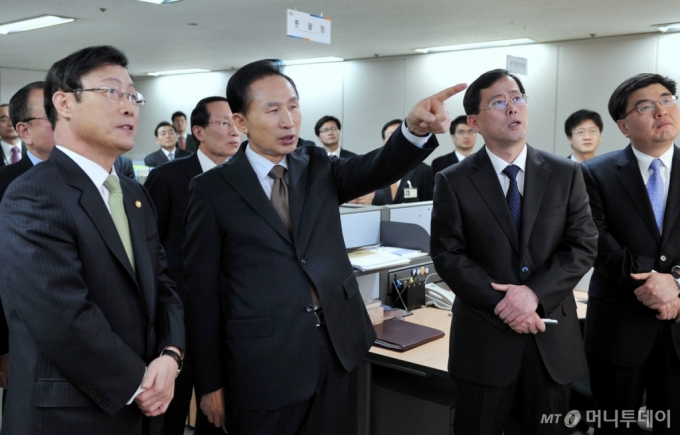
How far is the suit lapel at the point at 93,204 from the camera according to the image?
1372 millimetres

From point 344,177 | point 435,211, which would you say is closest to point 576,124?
point 435,211

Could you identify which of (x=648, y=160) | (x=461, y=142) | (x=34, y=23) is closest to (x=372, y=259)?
(x=648, y=160)

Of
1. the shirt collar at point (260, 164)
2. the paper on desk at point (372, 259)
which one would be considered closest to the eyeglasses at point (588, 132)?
the paper on desk at point (372, 259)

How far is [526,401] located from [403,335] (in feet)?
2.73

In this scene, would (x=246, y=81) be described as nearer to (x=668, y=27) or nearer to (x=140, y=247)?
(x=140, y=247)

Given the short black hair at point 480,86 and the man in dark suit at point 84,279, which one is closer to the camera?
the man in dark suit at point 84,279

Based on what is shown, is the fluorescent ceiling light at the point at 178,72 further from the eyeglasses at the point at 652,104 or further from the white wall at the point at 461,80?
the eyeglasses at the point at 652,104

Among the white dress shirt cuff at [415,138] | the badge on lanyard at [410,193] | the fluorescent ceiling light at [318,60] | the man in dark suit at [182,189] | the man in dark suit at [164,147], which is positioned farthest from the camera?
the fluorescent ceiling light at [318,60]

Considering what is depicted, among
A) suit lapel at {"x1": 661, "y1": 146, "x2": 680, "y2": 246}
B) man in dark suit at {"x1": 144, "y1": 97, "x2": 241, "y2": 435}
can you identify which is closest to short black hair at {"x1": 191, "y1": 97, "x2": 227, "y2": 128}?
man in dark suit at {"x1": 144, "y1": 97, "x2": 241, "y2": 435}

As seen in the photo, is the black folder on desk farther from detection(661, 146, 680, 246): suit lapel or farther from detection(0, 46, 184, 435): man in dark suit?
detection(0, 46, 184, 435): man in dark suit

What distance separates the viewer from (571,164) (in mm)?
1953

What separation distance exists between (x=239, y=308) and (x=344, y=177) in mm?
506

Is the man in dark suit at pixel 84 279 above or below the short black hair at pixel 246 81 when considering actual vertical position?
below

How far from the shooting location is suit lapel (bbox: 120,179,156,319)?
4.84ft
